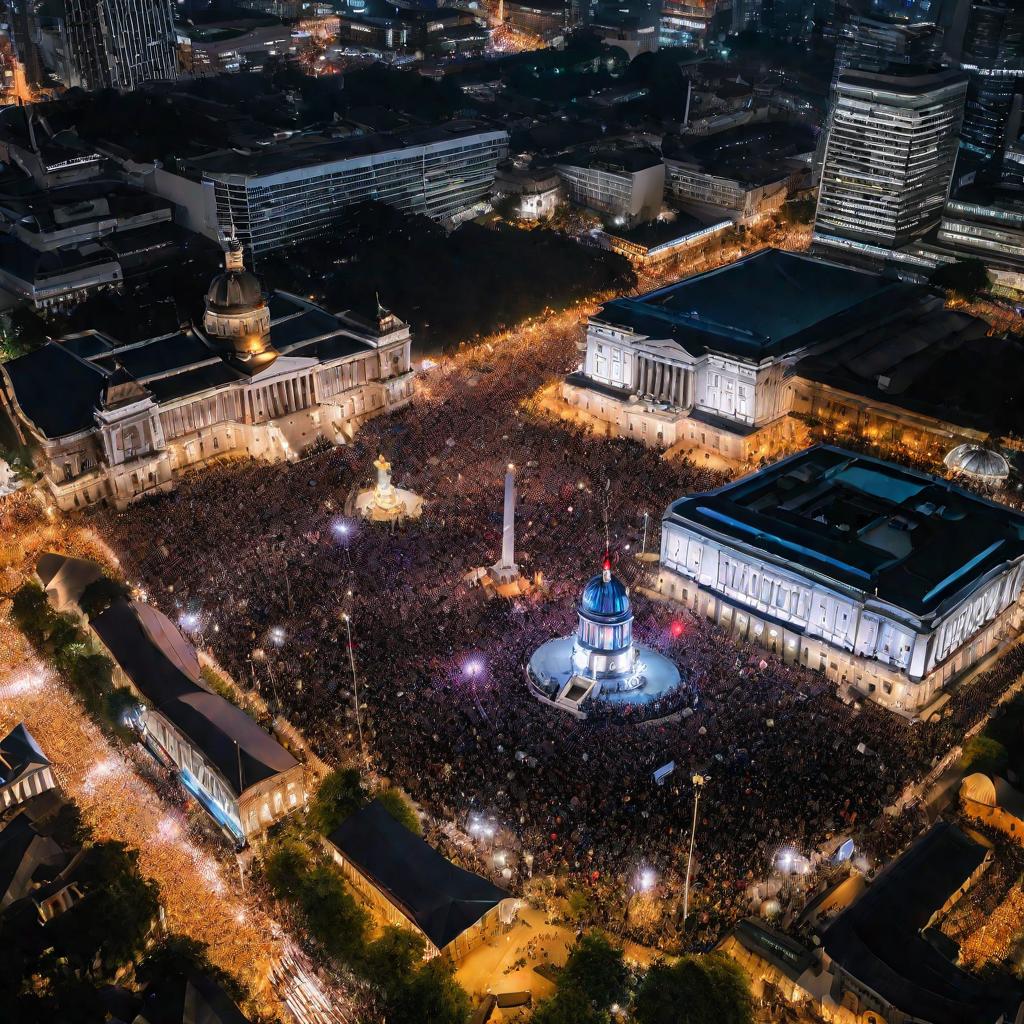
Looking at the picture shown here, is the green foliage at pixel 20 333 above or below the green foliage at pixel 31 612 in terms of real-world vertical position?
below

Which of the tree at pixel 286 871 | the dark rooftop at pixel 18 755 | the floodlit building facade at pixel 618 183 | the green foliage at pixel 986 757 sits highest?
the dark rooftop at pixel 18 755

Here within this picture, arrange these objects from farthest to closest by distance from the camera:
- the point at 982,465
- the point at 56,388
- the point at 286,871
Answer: the point at 56,388 < the point at 982,465 < the point at 286,871

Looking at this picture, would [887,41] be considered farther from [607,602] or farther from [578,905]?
[578,905]

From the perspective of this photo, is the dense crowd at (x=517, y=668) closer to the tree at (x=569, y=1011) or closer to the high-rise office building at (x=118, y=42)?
the tree at (x=569, y=1011)

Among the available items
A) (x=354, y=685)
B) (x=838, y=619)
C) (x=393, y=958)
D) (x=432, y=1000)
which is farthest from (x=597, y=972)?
(x=838, y=619)

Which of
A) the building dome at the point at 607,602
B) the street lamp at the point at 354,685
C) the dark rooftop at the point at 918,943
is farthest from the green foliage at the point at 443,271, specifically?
the dark rooftop at the point at 918,943

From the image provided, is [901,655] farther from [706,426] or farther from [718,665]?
[706,426]
